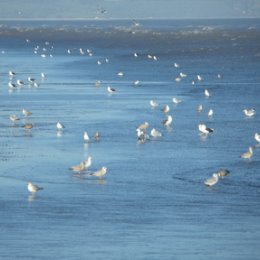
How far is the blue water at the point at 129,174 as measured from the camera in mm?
15758

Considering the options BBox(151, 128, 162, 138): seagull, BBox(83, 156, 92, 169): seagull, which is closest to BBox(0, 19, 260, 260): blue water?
BBox(151, 128, 162, 138): seagull

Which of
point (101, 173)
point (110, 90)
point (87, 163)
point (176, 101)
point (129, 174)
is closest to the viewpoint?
point (101, 173)

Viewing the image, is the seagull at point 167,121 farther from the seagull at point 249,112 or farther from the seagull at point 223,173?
the seagull at point 223,173

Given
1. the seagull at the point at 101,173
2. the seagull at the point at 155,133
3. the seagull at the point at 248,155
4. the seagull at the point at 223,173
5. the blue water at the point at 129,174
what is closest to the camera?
the blue water at the point at 129,174

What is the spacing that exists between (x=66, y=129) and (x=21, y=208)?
9.27 meters

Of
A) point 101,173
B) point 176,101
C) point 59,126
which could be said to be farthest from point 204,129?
point 176,101

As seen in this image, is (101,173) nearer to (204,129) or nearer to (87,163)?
(87,163)

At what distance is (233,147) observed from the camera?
938 inches

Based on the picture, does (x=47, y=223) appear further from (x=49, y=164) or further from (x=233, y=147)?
(x=233, y=147)

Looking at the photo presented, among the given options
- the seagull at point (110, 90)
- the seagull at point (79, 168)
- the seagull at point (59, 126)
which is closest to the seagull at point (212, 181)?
the seagull at point (79, 168)

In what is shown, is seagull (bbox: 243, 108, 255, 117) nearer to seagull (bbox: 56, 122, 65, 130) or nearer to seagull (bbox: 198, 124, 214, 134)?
seagull (bbox: 198, 124, 214, 134)

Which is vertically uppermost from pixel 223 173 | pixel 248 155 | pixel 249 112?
pixel 249 112

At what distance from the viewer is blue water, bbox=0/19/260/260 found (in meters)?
15.8

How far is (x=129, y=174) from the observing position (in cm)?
2077
